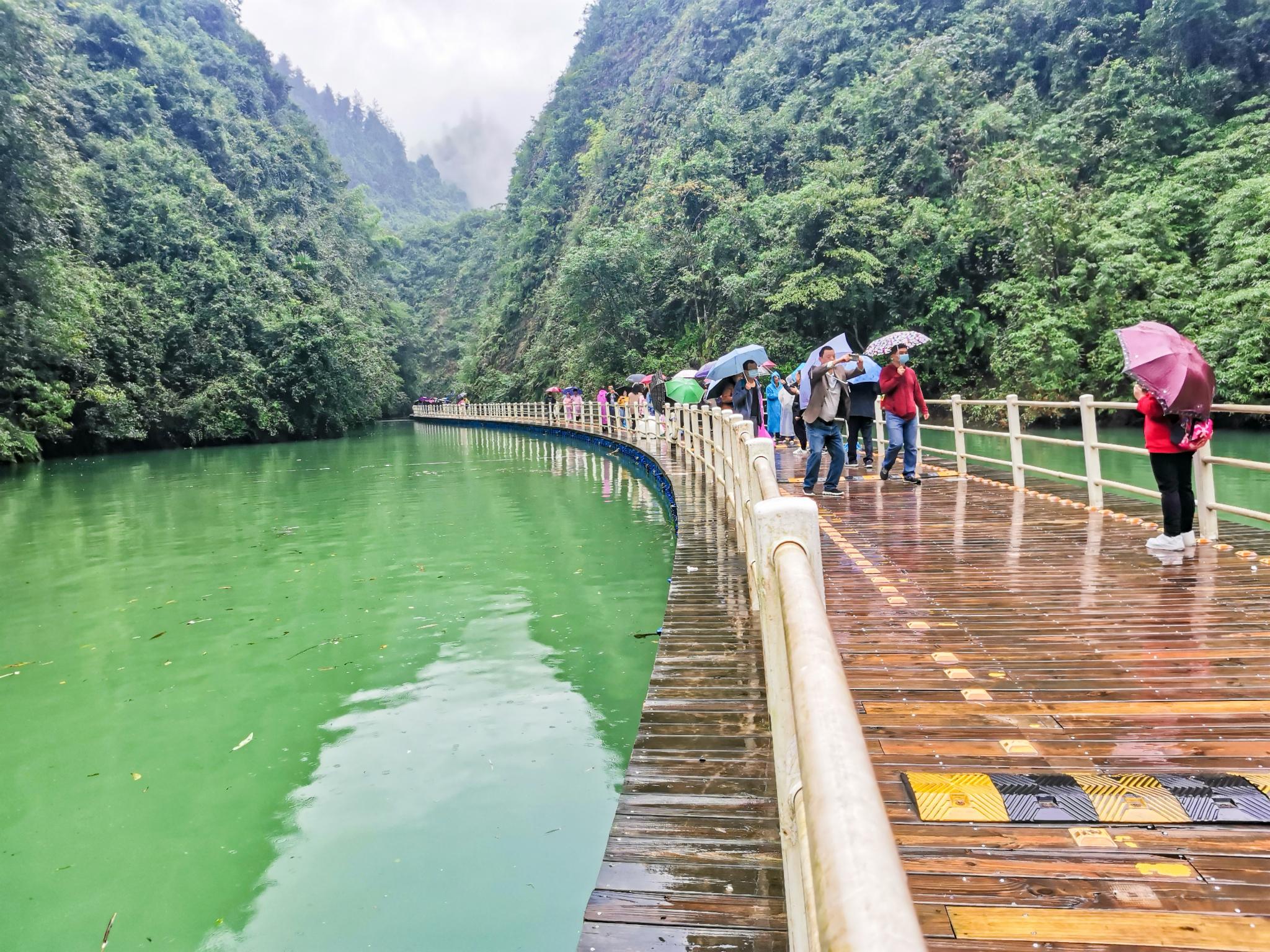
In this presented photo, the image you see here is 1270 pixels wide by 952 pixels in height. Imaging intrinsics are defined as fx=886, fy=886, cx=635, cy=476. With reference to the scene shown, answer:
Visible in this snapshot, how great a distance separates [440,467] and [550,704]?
1813cm

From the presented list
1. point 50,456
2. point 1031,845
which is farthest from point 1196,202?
point 50,456

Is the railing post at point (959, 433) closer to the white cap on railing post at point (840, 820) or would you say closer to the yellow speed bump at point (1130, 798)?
the yellow speed bump at point (1130, 798)

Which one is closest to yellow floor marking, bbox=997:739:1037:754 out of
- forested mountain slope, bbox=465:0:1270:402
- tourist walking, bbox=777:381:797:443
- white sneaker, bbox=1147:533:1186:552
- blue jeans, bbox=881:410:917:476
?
white sneaker, bbox=1147:533:1186:552

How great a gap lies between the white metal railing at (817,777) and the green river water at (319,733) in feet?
7.04

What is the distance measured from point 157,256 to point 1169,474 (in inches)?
1561

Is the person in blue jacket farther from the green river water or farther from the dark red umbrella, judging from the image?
the dark red umbrella

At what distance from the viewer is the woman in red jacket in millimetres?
5570

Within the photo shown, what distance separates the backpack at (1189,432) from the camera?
541cm

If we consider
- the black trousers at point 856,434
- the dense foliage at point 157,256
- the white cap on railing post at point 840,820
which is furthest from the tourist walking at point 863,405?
the dense foliage at point 157,256

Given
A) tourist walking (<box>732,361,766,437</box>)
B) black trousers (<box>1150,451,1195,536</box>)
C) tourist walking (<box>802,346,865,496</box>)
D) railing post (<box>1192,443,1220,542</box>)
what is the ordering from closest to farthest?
black trousers (<box>1150,451,1195,536</box>), railing post (<box>1192,443,1220,542</box>), tourist walking (<box>802,346,865,496</box>), tourist walking (<box>732,361,766,437</box>)

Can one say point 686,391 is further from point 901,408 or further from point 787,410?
point 901,408

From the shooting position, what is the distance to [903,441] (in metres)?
10.1

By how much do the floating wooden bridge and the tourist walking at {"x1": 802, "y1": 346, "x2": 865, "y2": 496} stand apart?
10.8 ft

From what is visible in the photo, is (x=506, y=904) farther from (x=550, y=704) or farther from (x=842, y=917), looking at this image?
(x=842, y=917)
